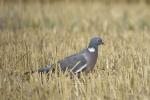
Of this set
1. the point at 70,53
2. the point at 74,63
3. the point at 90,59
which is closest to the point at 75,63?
the point at 74,63

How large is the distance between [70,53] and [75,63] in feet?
4.70

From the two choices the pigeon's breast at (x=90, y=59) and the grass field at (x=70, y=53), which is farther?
the pigeon's breast at (x=90, y=59)

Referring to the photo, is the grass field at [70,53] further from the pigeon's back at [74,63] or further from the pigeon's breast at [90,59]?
the pigeon's back at [74,63]

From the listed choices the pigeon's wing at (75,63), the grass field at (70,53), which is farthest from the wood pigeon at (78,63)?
the grass field at (70,53)

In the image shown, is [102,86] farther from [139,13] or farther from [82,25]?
[139,13]

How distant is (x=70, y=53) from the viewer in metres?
9.07

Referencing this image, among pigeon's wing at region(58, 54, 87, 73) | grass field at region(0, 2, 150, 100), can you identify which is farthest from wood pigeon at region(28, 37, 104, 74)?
grass field at region(0, 2, 150, 100)

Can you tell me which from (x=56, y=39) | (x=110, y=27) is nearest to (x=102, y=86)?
(x=56, y=39)

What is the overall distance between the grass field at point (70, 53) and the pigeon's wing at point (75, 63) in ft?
0.58

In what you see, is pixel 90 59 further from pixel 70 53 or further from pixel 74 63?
pixel 70 53

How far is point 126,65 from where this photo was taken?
8031 millimetres

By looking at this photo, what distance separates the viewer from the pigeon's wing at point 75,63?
300 inches

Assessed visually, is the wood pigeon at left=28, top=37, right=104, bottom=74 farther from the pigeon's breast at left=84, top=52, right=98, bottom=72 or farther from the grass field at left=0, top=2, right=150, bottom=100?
the grass field at left=0, top=2, right=150, bottom=100

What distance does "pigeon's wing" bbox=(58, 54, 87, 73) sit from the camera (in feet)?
25.0
